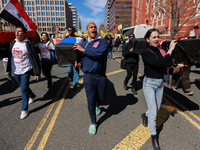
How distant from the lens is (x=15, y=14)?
3787mm

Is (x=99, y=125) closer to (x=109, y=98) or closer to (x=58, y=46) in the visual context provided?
(x=109, y=98)

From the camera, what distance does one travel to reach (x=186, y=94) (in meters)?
4.87

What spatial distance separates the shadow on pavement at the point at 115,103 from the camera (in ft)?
11.5

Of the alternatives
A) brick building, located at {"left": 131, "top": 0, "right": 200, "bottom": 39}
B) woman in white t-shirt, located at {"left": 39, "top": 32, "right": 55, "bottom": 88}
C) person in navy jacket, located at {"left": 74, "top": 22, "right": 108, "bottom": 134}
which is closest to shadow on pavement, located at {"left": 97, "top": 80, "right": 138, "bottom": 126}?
person in navy jacket, located at {"left": 74, "top": 22, "right": 108, "bottom": 134}

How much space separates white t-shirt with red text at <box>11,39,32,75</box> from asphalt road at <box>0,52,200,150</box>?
1.15 metres

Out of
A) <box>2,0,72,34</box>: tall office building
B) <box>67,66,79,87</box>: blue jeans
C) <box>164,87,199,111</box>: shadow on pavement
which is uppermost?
<box>2,0,72,34</box>: tall office building

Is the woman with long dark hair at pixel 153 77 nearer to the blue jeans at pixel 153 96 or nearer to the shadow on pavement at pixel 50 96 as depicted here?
the blue jeans at pixel 153 96

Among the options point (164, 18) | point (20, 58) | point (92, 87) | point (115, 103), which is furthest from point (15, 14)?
point (164, 18)

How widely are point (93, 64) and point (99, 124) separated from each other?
1.37m

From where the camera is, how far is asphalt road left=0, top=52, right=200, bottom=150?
246 cm

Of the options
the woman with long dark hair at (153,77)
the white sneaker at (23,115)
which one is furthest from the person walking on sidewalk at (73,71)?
the woman with long dark hair at (153,77)

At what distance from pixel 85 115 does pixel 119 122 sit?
869mm

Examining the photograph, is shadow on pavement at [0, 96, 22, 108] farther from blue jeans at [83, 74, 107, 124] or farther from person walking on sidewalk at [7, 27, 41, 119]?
blue jeans at [83, 74, 107, 124]

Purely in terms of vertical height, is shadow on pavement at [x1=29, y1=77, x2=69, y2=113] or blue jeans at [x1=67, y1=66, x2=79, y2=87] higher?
blue jeans at [x1=67, y1=66, x2=79, y2=87]
